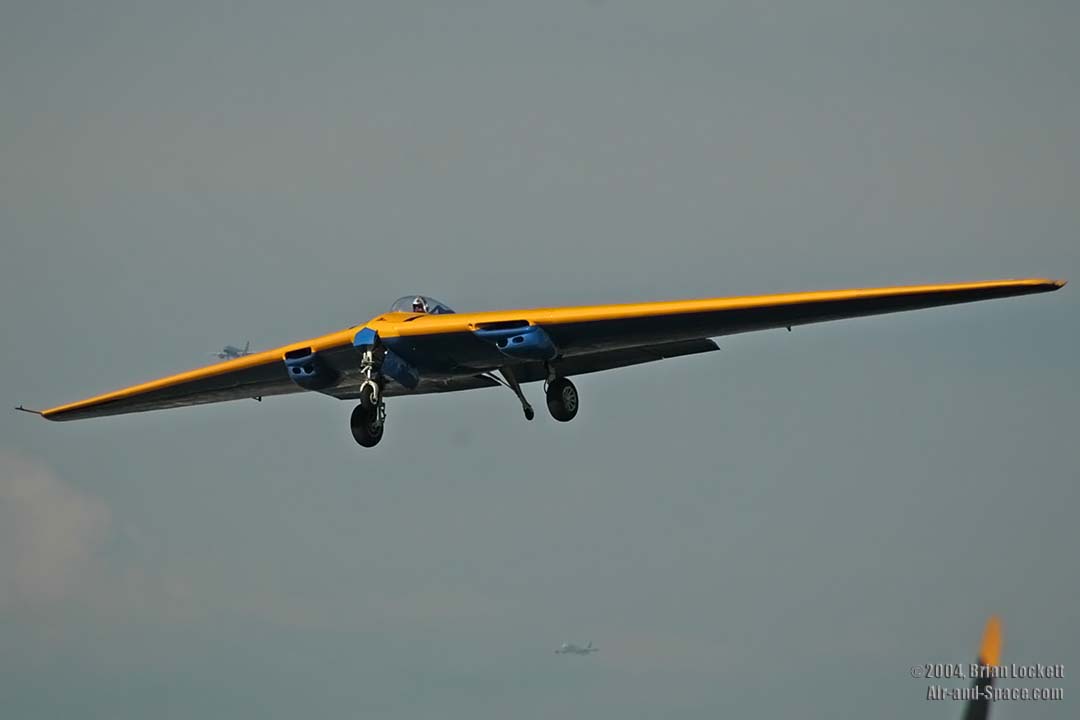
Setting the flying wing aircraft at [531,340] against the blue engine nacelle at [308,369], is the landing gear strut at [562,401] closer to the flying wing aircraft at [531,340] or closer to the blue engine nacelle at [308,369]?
the flying wing aircraft at [531,340]

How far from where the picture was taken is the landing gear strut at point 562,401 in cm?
6141

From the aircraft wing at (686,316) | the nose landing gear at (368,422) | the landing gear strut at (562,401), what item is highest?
the aircraft wing at (686,316)

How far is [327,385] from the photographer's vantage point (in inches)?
2438

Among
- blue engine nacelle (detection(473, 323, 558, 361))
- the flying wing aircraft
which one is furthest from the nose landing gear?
blue engine nacelle (detection(473, 323, 558, 361))

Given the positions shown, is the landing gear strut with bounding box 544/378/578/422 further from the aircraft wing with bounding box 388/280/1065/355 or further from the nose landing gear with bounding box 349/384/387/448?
the nose landing gear with bounding box 349/384/387/448

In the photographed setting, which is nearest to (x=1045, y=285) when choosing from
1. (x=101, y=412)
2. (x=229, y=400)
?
(x=229, y=400)

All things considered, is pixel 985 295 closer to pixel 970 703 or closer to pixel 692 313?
pixel 692 313

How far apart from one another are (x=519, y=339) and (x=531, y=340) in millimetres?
354

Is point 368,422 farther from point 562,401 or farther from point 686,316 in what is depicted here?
point 686,316

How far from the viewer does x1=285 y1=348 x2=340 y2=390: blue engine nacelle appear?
60.7m

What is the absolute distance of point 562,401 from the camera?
61.4 m

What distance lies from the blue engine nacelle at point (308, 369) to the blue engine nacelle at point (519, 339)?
212 inches

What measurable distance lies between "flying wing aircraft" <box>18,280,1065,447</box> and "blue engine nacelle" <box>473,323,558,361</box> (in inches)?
1.1

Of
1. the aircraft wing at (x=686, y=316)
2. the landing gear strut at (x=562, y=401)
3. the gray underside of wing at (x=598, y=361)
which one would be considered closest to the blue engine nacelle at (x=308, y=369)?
the gray underside of wing at (x=598, y=361)
